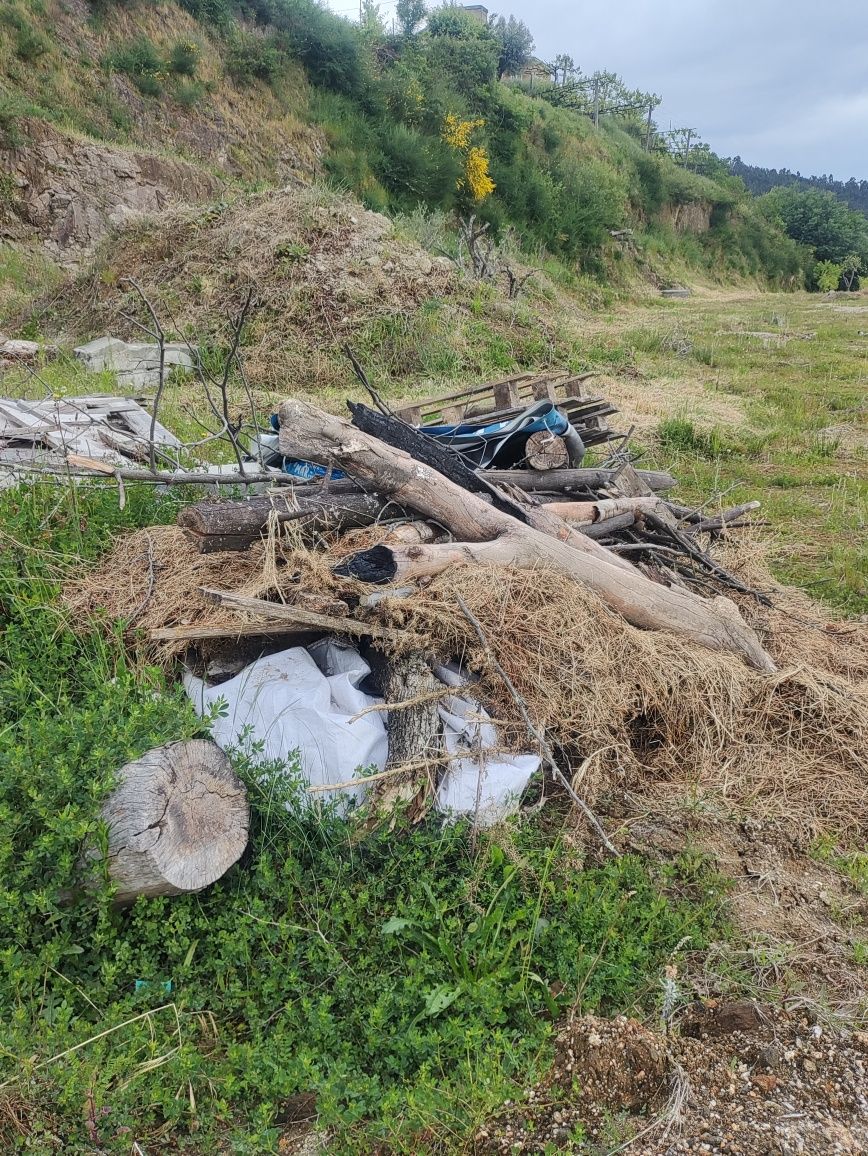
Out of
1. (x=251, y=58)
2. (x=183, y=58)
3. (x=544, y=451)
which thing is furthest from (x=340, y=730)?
(x=251, y=58)

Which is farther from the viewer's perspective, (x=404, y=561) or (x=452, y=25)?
(x=452, y=25)

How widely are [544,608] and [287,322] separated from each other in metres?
8.59

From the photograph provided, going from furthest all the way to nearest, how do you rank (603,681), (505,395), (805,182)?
(805,182) < (505,395) < (603,681)

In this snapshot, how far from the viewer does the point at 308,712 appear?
284cm

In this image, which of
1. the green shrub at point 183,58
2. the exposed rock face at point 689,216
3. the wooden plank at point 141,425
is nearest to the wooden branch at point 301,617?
the wooden plank at point 141,425

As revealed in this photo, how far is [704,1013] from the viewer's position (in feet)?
7.17

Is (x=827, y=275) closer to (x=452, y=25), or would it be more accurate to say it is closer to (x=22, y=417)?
(x=452, y=25)

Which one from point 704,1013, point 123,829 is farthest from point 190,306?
point 704,1013

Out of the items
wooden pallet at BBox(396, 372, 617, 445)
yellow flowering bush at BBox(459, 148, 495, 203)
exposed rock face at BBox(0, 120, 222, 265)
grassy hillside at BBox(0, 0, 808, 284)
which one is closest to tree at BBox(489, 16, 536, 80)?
grassy hillside at BBox(0, 0, 808, 284)

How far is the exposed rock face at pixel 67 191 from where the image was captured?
16547 mm

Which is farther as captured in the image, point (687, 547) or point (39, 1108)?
point (687, 547)

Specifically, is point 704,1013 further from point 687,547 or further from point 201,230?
point 201,230

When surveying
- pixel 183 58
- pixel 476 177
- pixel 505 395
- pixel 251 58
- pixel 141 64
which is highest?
pixel 251 58

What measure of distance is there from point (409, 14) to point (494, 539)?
133 feet
